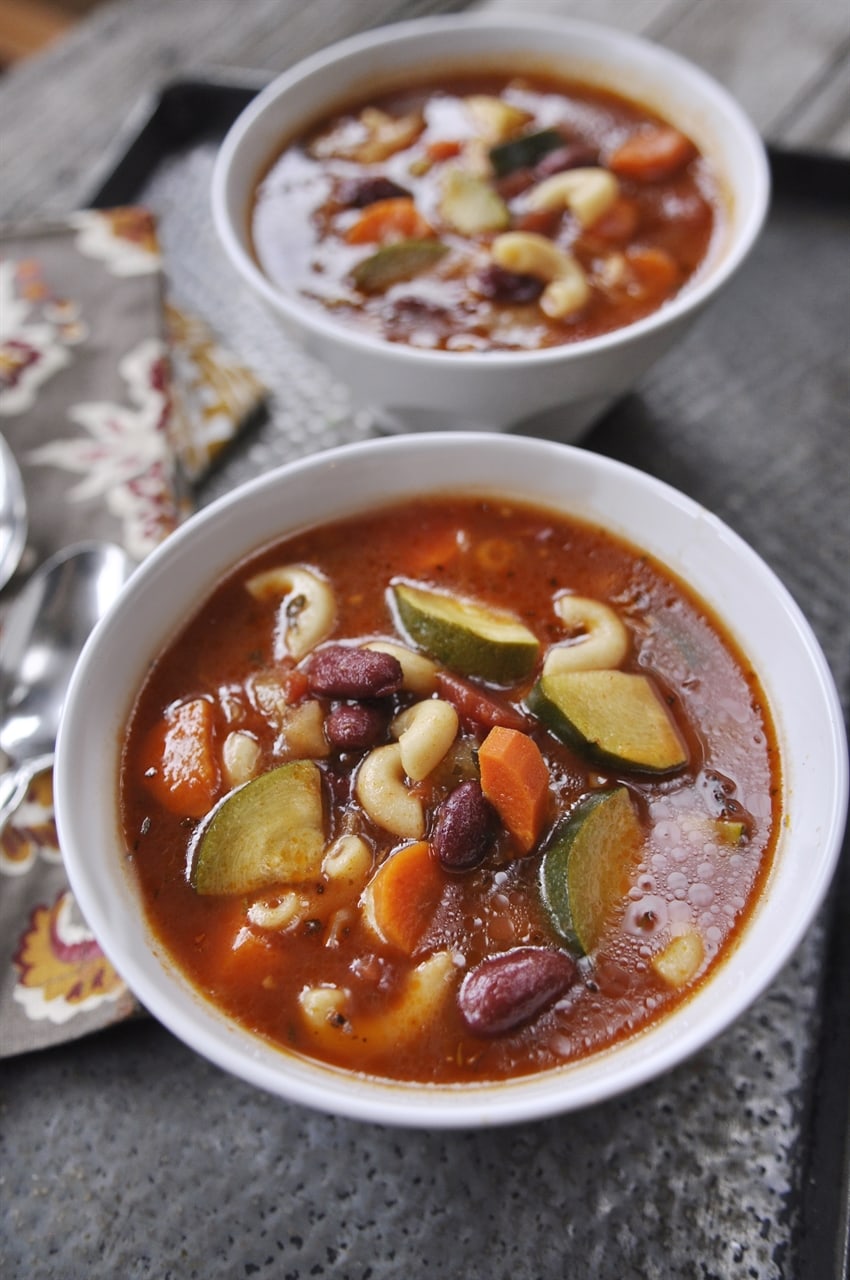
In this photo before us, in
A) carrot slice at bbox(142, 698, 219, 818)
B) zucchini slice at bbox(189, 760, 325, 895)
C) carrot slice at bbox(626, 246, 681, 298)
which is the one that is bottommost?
carrot slice at bbox(142, 698, 219, 818)

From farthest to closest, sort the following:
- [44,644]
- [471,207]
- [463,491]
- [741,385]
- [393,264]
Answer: [741,385] → [471,207] → [393,264] → [44,644] → [463,491]

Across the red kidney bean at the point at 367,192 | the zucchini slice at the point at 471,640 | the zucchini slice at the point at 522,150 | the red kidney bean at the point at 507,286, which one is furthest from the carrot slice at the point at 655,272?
the zucchini slice at the point at 471,640

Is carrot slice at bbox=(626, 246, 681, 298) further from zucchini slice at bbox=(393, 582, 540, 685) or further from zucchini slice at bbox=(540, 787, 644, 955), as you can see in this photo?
zucchini slice at bbox=(540, 787, 644, 955)

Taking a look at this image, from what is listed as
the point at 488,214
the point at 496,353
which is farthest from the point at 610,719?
the point at 488,214

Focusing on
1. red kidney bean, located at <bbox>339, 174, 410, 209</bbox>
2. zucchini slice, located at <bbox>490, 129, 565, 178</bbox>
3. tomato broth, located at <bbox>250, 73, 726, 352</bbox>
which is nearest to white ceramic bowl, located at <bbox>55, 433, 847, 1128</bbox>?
tomato broth, located at <bbox>250, 73, 726, 352</bbox>

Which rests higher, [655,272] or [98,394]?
[655,272]

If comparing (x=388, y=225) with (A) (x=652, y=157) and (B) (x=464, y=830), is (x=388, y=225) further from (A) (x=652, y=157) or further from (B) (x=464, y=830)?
(B) (x=464, y=830)
